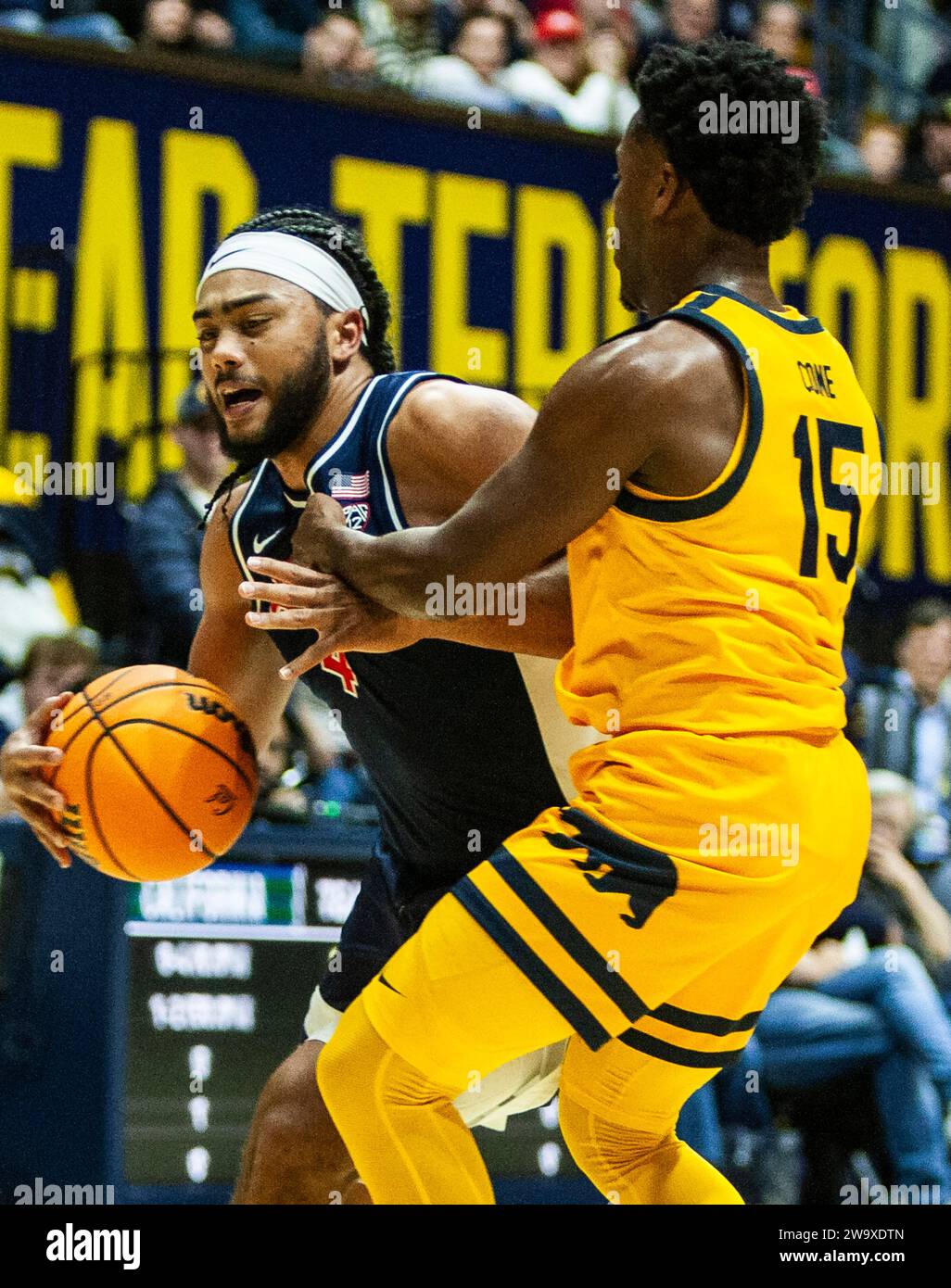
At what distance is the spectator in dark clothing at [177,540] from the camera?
6527 millimetres

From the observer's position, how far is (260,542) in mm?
3602

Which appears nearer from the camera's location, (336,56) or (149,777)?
(149,777)

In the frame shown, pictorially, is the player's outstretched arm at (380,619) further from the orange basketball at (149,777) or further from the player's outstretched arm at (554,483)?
the orange basketball at (149,777)

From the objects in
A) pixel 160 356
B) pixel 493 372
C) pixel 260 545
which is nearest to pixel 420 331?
pixel 493 372

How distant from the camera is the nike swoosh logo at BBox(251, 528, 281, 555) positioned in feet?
11.7

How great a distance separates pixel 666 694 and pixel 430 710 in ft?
2.58

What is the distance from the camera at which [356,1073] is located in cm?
292

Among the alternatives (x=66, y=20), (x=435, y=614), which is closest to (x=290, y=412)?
(x=435, y=614)

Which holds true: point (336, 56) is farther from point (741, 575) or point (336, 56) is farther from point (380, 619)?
point (741, 575)

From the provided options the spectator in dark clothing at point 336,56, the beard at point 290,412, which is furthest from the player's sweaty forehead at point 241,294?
the spectator in dark clothing at point 336,56

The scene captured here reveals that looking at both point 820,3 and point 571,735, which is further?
point 820,3

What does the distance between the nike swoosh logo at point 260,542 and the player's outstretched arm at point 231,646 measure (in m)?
0.13

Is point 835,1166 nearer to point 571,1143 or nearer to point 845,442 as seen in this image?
point 571,1143

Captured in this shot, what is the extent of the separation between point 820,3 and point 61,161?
5394 mm
